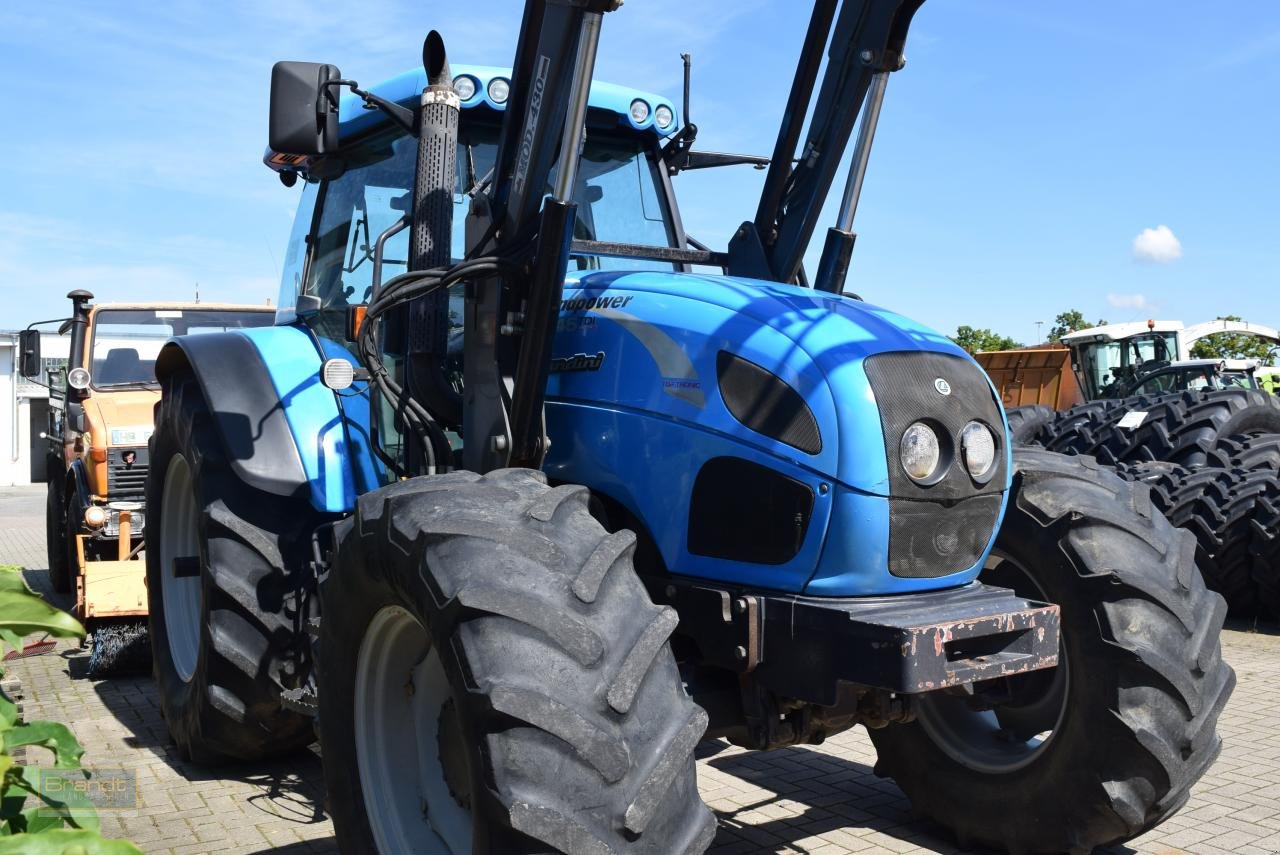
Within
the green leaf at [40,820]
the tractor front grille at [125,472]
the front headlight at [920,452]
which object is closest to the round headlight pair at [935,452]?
the front headlight at [920,452]

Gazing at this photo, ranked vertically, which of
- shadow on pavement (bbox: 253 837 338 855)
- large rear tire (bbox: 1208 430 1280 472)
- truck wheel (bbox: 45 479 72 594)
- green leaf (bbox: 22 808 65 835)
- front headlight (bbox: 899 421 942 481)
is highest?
front headlight (bbox: 899 421 942 481)

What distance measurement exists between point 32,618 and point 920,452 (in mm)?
2154

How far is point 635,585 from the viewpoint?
2.79 m

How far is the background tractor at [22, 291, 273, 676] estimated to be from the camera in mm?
6547

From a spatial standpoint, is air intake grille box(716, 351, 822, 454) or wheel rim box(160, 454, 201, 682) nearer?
air intake grille box(716, 351, 822, 454)

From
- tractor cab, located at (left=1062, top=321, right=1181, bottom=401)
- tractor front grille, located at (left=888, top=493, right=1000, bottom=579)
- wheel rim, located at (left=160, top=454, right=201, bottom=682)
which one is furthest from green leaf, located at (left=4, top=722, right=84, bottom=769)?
tractor cab, located at (left=1062, top=321, right=1181, bottom=401)

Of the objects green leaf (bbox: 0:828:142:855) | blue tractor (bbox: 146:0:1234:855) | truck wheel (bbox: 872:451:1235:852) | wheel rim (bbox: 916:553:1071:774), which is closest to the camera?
green leaf (bbox: 0:828:142:855)

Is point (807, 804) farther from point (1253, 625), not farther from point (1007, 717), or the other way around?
point (1253, 625)

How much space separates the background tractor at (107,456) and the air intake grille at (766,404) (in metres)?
4.48

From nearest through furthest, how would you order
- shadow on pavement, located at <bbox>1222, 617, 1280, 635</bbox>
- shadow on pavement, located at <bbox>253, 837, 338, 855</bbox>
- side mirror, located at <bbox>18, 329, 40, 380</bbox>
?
1. shadow on pavement, located at <bbox>253, 837, 338, 855</bbox>
2. shadow on pavement, located at <bbox>1222, 617, 1280, 635</bbox>
3. side mirror, located at <bbox>18, 329, 40, 380</bbox>

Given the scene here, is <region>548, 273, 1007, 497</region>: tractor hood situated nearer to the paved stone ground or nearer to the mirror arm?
the mirror arm

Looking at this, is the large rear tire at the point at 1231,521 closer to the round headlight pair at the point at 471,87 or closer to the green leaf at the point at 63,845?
the round headlight pair at the point at 471,87

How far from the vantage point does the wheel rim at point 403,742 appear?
3307 millimetres

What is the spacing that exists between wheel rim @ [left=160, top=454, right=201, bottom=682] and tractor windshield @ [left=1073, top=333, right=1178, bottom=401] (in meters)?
14.7
